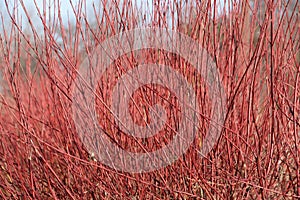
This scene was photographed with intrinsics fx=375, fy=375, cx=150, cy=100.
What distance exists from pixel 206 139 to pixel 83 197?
0.80 metres

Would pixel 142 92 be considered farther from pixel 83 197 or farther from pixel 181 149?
pixel 83 197

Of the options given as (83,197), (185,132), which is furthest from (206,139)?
(83,197)

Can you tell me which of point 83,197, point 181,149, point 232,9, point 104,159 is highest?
point 232,9

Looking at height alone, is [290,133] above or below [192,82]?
below

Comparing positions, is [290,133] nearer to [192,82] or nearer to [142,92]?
[192,82]

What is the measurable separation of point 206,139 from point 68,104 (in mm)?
888

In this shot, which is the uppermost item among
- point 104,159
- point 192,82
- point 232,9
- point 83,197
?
point 232,9

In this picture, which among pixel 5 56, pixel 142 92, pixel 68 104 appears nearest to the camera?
pixel 142 92

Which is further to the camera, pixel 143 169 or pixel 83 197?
pixel 83 197

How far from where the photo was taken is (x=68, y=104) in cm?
222

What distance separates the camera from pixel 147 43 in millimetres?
1960

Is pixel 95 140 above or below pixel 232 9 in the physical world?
below

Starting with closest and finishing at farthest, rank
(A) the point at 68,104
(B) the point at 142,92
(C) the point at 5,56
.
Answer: (B) the point at 142,92, (C) the point at 5,56, (A) the point at 68,104

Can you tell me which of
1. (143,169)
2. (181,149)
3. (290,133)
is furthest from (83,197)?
(290,133)
